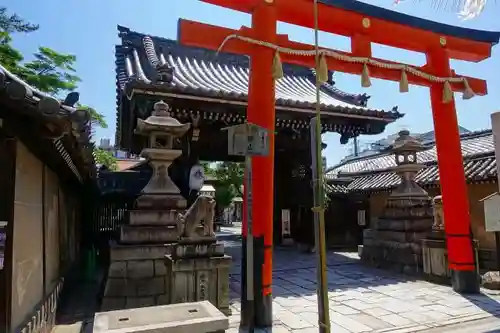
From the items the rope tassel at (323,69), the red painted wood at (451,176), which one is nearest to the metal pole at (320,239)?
the rope tassel at (323,69)

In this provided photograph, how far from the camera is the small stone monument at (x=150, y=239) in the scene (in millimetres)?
6465

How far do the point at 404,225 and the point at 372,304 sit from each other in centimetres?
416

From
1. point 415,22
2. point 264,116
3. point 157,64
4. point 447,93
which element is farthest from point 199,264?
point 415,22

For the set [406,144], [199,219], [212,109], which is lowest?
[199,219]

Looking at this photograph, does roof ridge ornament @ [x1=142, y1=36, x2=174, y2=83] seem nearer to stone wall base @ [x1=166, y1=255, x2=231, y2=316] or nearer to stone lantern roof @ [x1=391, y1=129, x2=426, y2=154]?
stone wall base @ [x1=166, y1=255, x2=231, y2=316]

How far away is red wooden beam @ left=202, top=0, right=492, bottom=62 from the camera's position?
6375 mm

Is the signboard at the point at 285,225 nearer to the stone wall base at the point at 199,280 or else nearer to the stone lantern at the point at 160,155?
the stone lantern at the point at 160,155

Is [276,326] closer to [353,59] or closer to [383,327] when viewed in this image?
[383,327]

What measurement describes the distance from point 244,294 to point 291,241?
33.3ft

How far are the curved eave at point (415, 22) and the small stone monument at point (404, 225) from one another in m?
3.62

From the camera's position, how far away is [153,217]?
6.80m

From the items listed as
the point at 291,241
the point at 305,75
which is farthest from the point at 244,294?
the point at 305,75

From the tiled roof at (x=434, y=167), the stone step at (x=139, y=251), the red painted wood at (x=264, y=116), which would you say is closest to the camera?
the red painted wood at (x=264, y=116)

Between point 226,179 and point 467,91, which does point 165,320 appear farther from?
point 226,179
